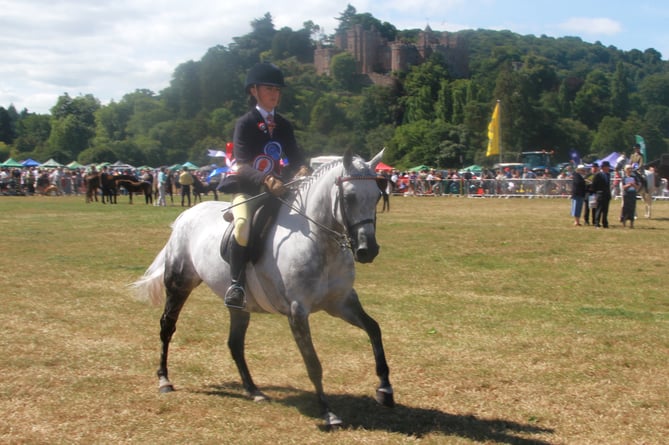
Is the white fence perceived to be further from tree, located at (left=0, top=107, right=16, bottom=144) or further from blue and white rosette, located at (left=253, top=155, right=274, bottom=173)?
tree, located at (left=0, top=107, right=16, bottom=144)

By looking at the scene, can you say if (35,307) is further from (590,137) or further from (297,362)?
(590,137)

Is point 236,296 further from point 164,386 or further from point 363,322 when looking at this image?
point 164,386

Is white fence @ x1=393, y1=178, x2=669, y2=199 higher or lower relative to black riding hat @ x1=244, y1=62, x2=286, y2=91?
lower

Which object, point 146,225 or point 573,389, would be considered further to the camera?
point 146,225

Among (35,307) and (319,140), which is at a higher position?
(319,140)

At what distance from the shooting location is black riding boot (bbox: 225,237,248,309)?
7137 mm

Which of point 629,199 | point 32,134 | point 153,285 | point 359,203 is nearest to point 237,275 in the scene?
point 359,203

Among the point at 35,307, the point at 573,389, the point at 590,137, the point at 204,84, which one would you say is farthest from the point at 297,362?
the point at 204,84

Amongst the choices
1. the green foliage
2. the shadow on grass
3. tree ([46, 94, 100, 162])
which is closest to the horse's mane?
the shadow on grass

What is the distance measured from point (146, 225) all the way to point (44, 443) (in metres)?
22.5

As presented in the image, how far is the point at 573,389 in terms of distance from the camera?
754 centimetres

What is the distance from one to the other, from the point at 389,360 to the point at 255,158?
3.20 meters

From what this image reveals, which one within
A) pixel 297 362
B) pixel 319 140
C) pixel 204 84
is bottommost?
pixel 297 362

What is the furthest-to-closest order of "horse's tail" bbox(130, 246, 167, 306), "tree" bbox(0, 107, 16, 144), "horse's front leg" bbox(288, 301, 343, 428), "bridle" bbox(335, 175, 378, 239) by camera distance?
"tree" bbox(0, 107, 16, 144)
"horse's tail" bbox(130, 246, 167, 306)
"horse's front leg" bbox(288, 301, 343, 428)
"bridle" bbox(335, 175, 378, 239)
